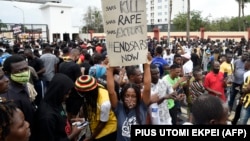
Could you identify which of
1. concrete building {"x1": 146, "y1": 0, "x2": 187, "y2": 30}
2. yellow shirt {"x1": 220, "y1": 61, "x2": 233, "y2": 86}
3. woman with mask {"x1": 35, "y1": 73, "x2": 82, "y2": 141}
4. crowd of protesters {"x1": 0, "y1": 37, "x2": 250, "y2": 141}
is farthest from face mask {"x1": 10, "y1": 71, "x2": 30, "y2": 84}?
concrete building {"x1": 146, "y1": 0, "x2": 187, "y2": 30}

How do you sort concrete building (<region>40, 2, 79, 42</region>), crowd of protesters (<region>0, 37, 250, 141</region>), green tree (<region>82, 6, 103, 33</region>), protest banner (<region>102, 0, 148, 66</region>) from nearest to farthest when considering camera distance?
crowd of protesters (<region>0, 37, 250, 141</region>) → protest banner (<region>102, 0, 148, 66</region>) → concrete building (<region>40, 2, 79, 42</region>) → green tree (<region>82, 6, 103, 33</region>)

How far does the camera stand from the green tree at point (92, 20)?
2741 inches

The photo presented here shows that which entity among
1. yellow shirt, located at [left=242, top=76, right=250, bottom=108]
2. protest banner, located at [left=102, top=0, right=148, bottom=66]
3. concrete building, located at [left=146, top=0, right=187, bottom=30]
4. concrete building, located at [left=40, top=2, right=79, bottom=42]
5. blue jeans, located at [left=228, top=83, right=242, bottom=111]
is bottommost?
blue jeans, located at [left=228, top=83, right=242, bottom=111]

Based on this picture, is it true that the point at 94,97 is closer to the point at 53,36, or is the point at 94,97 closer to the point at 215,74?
the point at 215,74

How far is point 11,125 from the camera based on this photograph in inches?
71.6

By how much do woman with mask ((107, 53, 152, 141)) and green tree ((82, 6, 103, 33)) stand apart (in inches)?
2607

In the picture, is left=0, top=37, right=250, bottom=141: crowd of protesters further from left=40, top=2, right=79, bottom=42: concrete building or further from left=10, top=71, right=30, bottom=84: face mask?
left=40, top=2, right=79, bottom=42: concrete building

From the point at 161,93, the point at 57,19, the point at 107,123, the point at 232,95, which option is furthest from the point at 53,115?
the point at 57,19

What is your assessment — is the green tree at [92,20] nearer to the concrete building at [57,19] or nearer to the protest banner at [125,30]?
the concrete building at [57,19]

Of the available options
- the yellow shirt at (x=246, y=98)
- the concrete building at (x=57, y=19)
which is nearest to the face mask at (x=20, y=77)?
the yellow shirt at (x=246, y=98)

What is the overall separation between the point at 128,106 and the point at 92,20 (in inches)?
2739

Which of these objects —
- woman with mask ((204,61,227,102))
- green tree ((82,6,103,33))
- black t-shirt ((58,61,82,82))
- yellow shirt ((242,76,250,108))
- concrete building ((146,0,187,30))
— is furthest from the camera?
concrete building ((146,0,187,30))

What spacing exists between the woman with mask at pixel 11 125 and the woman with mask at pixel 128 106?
4.06 ft

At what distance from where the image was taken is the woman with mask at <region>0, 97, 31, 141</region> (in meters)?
1.77
